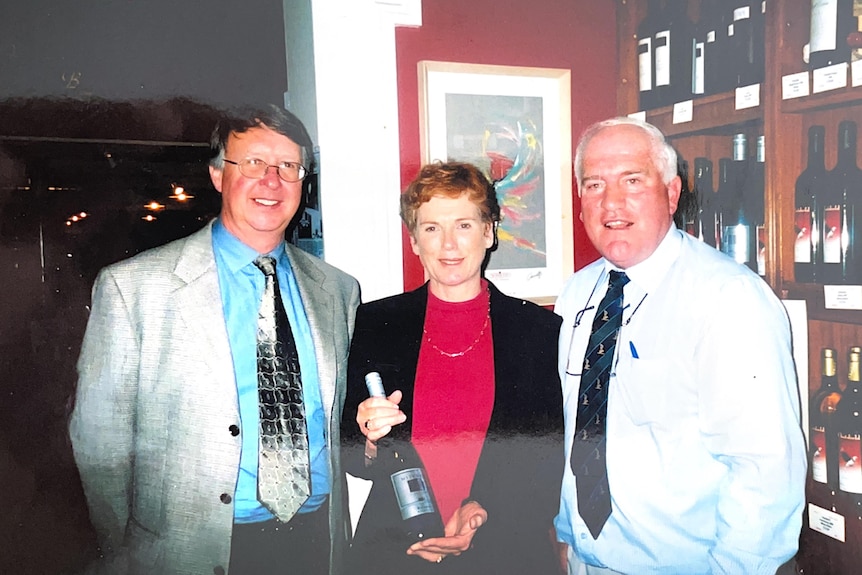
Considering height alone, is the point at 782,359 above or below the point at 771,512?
above

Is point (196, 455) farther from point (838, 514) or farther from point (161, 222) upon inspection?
point (838, 514)

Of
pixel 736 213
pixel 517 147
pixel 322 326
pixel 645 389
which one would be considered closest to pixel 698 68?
pixel 736 213

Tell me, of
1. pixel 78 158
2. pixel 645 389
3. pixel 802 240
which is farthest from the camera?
pixel 802 240

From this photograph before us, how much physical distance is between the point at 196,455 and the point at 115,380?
0.54ft

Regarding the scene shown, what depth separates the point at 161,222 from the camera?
0.86 metres

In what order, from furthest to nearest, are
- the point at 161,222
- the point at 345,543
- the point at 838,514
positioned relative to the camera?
the point at 838,514
the point at 345,543
the point at 161,222

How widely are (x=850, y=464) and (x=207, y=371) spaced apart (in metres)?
1.13

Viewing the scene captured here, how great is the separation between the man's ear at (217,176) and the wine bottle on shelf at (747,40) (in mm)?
886

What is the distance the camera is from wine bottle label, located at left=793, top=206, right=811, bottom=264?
105 centimetres

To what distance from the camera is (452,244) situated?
941 millimetres

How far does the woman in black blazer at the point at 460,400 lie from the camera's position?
0.94m

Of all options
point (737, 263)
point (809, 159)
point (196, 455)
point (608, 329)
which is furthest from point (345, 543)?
point (809, 159)

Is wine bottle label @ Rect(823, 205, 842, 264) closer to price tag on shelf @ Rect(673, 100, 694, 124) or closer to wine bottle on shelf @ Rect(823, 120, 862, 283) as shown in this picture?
wine bottle on shelf @ Rect(823, 120, 862, 283)

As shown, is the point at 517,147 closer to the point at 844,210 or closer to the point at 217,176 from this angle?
the point at 217,176
